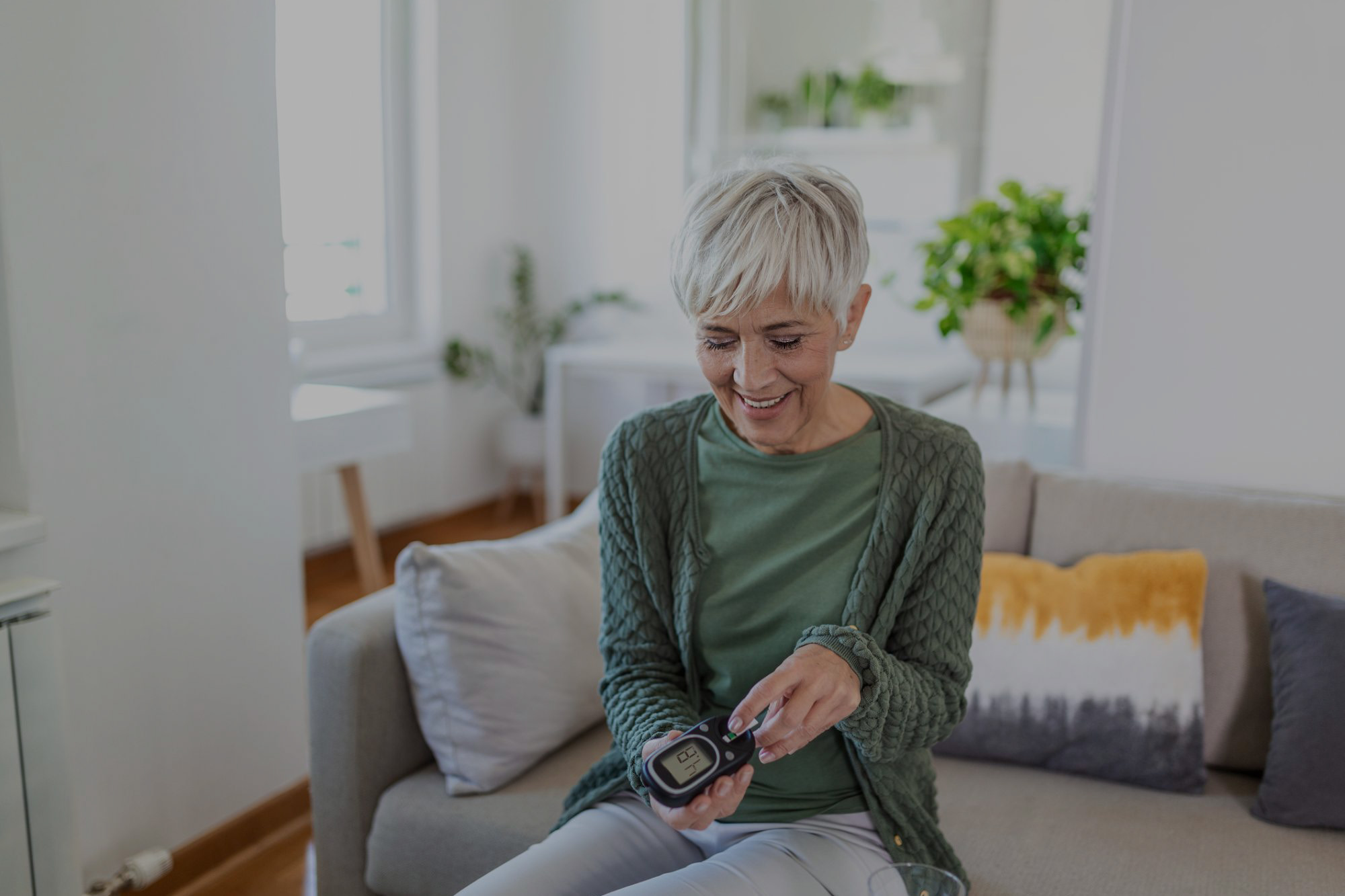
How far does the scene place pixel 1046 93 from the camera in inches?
147

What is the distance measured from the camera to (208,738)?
6.28 ft

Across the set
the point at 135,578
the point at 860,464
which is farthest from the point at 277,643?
the point at 860,464

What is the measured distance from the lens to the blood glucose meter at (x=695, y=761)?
105 centimetres

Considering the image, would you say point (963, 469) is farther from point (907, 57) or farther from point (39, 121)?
point (907, 57)

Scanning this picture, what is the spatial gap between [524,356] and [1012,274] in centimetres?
253

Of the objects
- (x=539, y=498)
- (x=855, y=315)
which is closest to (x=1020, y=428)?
(x=855, y=315)

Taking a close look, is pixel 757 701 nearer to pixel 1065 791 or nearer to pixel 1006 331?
pixel 1065 791

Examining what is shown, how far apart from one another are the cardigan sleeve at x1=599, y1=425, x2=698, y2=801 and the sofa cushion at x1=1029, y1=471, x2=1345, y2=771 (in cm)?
76

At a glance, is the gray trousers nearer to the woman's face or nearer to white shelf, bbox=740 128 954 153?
the woman's face

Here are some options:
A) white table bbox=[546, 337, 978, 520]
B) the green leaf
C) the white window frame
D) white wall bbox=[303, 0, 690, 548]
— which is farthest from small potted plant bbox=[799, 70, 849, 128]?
the green leaf

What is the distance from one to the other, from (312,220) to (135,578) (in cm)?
219

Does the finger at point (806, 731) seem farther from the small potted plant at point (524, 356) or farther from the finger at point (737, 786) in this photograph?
the small potted plant at point (524, 356)

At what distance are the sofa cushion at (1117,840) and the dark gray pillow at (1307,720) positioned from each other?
0.04 m

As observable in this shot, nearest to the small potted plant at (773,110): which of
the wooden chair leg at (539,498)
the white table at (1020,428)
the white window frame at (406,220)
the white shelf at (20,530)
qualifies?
the white window frame at (406,220)
